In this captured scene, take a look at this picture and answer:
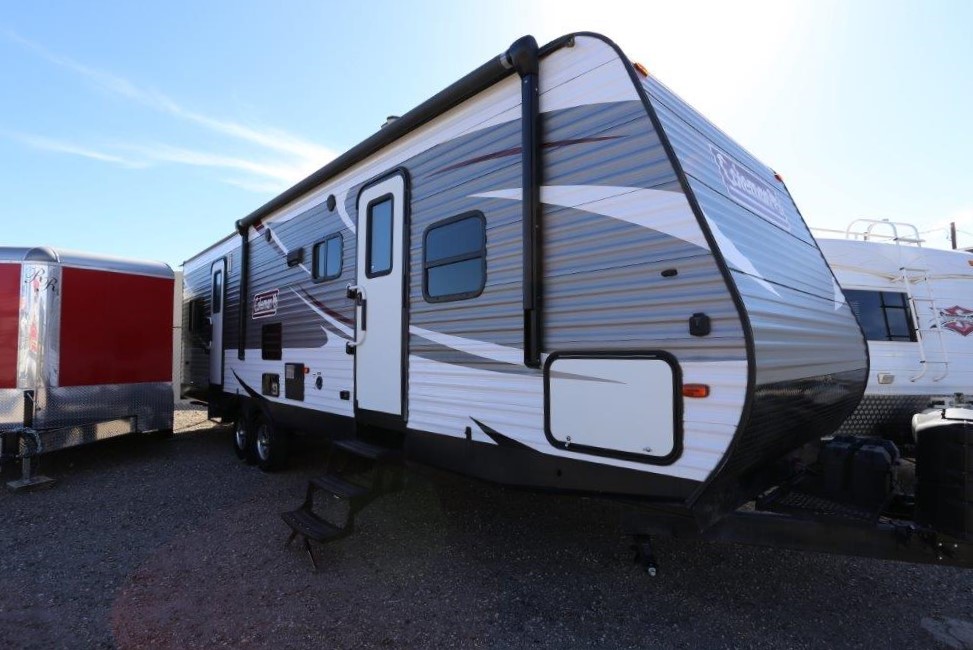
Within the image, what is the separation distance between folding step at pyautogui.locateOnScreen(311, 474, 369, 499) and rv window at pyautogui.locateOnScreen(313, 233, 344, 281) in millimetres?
1860

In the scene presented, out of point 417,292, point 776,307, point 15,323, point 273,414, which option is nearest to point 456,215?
point 417,292

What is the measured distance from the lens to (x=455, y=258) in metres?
3.79

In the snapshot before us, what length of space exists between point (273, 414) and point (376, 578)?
122 inches

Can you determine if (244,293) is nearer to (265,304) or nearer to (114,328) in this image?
(265,304)

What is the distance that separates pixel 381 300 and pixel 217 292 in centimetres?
495

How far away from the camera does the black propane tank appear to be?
2.41 metres

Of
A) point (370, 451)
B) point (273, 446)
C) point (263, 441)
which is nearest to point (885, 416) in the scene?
point (370, 451)

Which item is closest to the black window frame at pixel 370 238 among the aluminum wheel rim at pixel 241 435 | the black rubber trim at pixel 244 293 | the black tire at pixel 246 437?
the black rubber trim at pixel 244 293

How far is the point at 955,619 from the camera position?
3.21 meters

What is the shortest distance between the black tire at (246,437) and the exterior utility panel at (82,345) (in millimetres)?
1015

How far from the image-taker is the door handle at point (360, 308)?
466cm

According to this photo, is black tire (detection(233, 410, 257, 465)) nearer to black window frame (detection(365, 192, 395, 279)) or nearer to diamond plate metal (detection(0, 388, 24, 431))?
diamond plate metal (detection(0, 388, 24, 431))

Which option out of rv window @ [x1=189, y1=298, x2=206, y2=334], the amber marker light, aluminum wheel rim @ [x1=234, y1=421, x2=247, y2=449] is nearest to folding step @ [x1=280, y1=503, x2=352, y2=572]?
the amber marker light

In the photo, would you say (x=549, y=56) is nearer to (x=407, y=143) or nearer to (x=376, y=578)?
(x=407, y=143)
